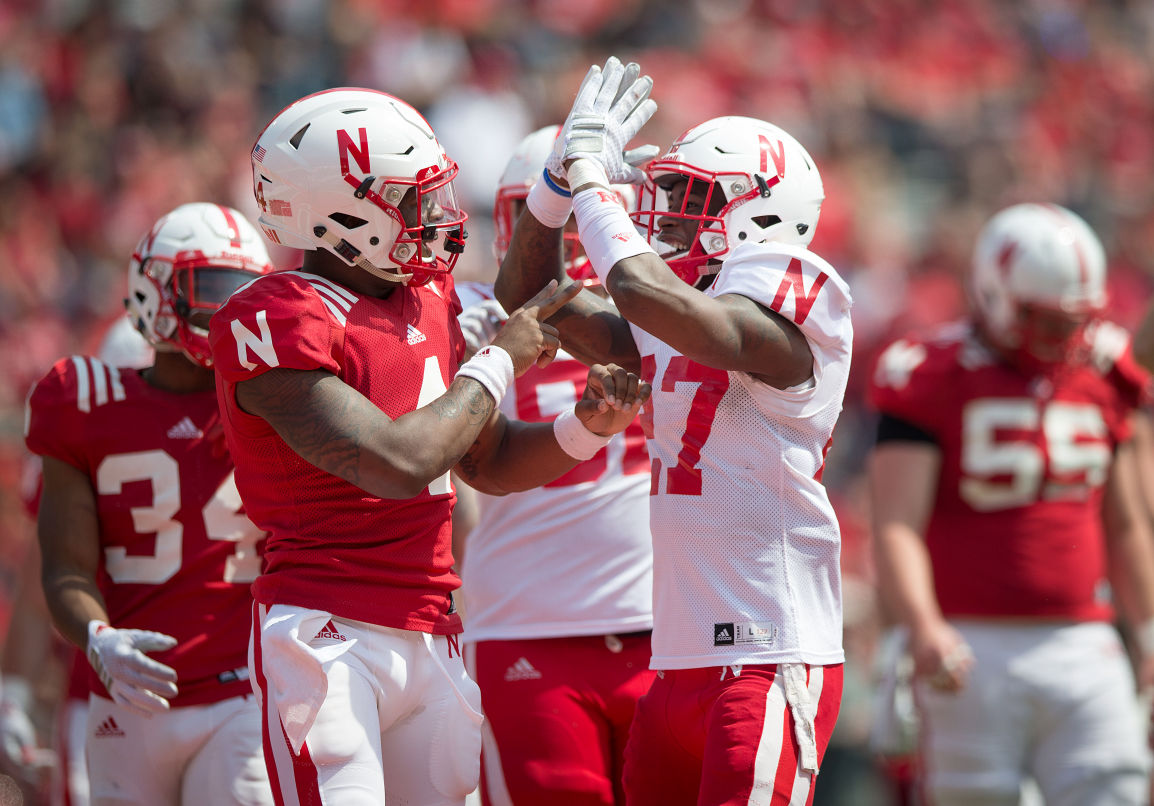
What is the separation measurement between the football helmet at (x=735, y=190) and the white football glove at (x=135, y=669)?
60.2 inches

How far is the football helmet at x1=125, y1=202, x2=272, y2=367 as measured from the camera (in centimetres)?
395

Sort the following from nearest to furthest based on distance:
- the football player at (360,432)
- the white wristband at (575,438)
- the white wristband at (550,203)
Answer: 1. the football player at (360,432)
2. the white wristband at (575,438)
3. the white wristband at (550,203)

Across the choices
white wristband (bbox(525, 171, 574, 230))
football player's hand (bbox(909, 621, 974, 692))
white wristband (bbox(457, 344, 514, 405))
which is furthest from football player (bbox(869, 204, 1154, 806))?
white wristband (bbox(457, 344, 514, 405))

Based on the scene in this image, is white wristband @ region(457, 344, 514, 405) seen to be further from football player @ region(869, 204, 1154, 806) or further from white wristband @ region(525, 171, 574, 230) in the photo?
football player @ region(869, 204, 1154, 806)

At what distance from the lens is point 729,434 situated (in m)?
3.30

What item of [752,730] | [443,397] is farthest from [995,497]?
[443,397]

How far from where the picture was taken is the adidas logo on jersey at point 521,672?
12.9ft

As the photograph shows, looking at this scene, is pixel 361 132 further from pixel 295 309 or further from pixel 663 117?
pixel 663 117

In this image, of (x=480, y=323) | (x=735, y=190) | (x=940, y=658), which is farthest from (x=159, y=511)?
(x=940, y=658)

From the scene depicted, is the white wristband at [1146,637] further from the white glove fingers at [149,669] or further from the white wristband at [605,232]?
the white glove fingers at [149,669]

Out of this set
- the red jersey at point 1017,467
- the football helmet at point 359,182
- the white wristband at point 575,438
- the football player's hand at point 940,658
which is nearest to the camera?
the football helmet at point 359,182

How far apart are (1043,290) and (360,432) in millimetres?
3223

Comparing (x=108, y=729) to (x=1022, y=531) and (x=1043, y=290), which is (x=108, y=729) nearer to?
(x=1022, y=531)

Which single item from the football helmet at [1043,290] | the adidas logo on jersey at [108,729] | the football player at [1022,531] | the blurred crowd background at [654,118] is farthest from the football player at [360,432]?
the blurred crowd background at [654,118]
